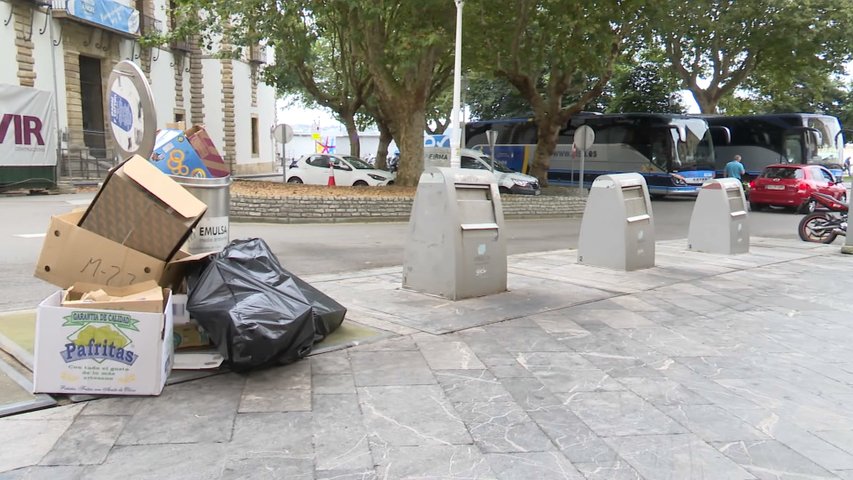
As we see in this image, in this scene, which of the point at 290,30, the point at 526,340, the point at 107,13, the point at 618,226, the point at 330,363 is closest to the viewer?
the point at 330,363

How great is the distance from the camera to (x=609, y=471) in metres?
3.03

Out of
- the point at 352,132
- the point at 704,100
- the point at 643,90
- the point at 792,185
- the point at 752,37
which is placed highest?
the point at 752,37

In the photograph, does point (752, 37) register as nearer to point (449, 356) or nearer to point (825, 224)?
point (825, 224)

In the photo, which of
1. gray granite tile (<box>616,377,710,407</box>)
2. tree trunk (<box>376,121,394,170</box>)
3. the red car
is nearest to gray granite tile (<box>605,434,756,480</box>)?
gray granite tile (<box>616,377,710,407</box>)

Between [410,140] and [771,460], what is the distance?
15.3 meters

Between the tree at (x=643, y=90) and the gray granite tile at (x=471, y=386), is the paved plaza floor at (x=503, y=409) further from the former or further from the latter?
the tree at (x=643, y=90)

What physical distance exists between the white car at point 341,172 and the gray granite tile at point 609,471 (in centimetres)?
1775

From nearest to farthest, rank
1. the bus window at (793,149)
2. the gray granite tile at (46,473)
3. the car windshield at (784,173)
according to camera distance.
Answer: the gray granite tile at (46,473), the car windshield at (784,173), the bus window at (793,149)

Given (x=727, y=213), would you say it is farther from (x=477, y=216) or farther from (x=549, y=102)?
(x=549, y=102)

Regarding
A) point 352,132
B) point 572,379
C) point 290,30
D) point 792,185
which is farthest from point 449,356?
point 352,132

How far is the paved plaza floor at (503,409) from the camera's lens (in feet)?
9.94

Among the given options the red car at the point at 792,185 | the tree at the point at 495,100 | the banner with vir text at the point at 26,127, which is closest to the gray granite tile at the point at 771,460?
the red car at the point at 792,185

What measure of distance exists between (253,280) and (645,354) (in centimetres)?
294

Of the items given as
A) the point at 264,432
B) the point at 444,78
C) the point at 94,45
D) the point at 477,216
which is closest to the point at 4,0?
the point at 94,45
